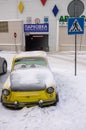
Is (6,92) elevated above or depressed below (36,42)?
below

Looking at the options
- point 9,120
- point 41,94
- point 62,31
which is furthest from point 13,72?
point 62,31

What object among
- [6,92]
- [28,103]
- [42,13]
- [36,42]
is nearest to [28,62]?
[6,92]

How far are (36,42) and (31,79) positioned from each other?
74.1 feet

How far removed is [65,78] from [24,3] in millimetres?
19612

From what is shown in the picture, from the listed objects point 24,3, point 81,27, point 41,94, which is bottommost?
point 41,94

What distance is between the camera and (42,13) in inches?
1147

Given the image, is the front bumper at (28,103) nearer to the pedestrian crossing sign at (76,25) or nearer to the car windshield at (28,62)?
the car windshield at (28,62)

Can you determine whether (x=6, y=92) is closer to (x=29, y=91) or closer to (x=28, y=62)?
(x=29, y=91)

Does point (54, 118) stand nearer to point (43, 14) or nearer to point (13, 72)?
point (13, 72)

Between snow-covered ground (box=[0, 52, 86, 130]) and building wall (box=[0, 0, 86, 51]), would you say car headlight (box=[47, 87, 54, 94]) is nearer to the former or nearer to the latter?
snow-covered ground (box=[0, 52, 86, 130])

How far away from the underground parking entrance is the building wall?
2.44ft

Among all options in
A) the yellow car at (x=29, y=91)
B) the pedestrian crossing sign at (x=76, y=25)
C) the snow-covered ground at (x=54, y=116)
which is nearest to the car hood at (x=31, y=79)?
the yellow car at (x=29, y=91)

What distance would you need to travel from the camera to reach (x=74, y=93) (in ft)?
29.1

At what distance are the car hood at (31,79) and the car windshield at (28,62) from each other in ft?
1.33
